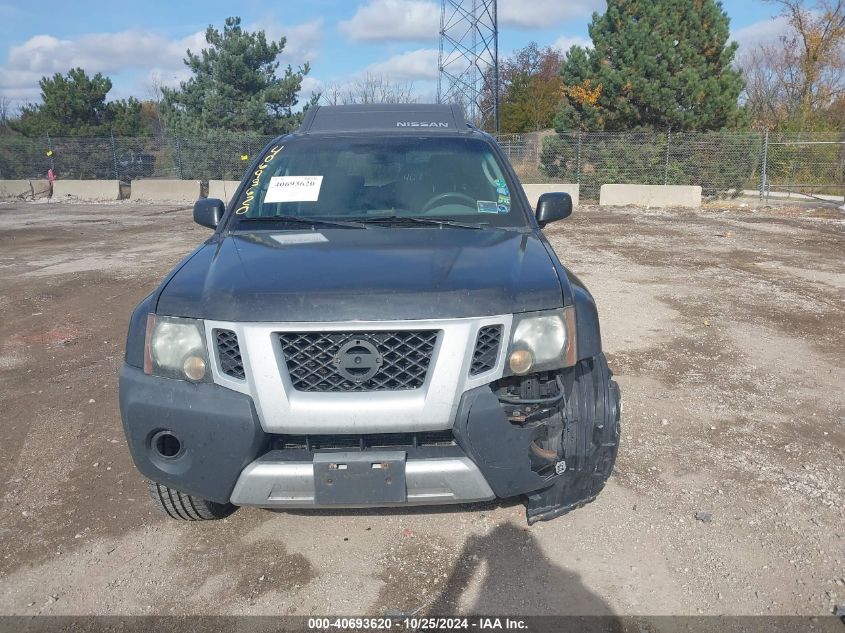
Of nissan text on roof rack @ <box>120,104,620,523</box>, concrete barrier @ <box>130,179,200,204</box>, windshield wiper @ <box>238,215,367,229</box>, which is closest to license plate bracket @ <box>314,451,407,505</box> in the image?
nissan text on roof rack @ <box>120,104,620,523</box>

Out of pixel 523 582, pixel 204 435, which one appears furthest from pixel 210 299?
pixel 523 582

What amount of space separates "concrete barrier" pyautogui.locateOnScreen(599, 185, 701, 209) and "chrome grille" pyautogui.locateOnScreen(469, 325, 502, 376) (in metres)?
17.8

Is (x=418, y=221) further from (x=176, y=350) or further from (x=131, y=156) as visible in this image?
(x=131, y=156)

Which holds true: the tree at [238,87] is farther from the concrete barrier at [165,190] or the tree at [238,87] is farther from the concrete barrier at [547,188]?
the concrete barrier at [547,188]

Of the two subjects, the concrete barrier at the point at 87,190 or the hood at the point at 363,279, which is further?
the concrete barrier at the point at 87,190

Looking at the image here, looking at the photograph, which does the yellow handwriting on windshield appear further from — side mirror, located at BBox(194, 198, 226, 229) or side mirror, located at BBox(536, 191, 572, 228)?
side mirror, located at BBox(536, 191, 572, 228)

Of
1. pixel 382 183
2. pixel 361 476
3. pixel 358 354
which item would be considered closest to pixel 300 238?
pixel 382 183

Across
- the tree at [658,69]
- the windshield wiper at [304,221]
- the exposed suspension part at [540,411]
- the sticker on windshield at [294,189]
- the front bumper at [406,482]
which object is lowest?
the front bumper at [406,482]

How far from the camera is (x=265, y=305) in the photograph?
249cm

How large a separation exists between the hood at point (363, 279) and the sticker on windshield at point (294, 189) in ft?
1.77

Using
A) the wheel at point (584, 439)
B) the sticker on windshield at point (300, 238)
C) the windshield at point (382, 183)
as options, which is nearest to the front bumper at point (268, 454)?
the wheel at point (584, 439)

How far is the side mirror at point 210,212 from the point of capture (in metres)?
3.92

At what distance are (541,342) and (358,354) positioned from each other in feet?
2.32

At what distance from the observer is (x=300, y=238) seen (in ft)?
10.7
